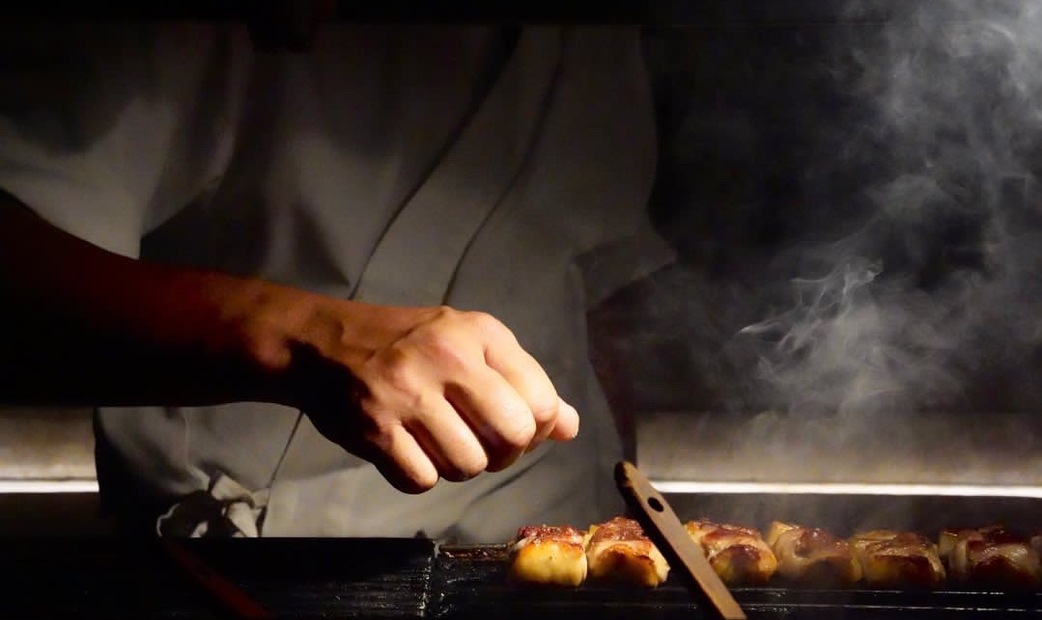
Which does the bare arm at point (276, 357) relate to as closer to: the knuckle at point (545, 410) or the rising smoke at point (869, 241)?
the knuckle at point (545, 410)

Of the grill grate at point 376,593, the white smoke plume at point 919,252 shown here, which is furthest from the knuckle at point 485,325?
the white smoke plume at point 919,252

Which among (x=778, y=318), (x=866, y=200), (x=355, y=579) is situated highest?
(x=866, y=200)

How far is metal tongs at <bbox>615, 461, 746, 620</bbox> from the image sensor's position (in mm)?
1668

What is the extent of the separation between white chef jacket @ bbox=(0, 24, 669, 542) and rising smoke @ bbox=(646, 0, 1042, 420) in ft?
1.06

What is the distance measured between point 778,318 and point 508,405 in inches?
73.0

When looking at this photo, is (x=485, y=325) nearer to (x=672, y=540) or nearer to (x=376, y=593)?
→ (x=672, y=540)

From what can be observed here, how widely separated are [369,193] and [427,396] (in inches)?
62.3

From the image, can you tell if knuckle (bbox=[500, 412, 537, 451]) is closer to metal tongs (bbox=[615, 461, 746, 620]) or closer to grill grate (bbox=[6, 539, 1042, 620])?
metal tongs (bbox=[615, 461, 746, 620])

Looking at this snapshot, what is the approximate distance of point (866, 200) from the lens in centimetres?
327

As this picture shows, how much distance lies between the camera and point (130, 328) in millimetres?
1975

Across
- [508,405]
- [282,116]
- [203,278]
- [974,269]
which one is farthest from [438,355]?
[974,269]

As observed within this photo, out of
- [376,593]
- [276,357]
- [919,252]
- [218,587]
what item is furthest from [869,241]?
[218,587]

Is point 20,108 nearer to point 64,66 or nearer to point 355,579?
point 64,66

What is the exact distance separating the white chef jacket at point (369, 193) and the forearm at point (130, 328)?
104 cm
